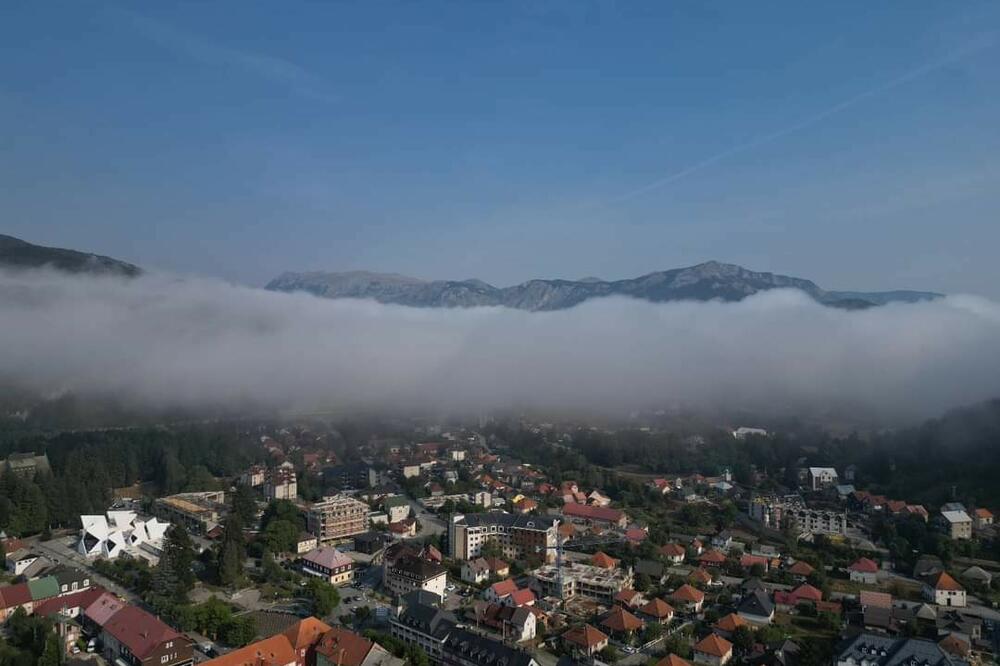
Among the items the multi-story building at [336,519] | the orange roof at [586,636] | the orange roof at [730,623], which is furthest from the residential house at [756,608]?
the multi-story building at [336,519]

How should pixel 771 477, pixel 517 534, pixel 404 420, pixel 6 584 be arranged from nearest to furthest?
pixel 6 584 < pixel 517 534 < pixel 771 477 < pixel 404 420

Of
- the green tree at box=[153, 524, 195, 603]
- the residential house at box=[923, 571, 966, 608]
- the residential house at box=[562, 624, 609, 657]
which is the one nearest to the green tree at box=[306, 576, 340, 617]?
the green tree at box=[153, 524, 195, 603]

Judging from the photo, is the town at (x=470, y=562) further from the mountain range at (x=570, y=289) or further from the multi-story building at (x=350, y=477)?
the mountain range at (x=570, y=289)

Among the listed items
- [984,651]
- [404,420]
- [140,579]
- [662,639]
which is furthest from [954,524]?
[404,420]

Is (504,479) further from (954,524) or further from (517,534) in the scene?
(954,524)

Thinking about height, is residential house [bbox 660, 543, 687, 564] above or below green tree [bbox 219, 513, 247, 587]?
below

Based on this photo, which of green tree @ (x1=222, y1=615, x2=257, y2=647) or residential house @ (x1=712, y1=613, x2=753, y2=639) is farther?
residential house @ (x1=712, y1=613, x2=753, y2=639)

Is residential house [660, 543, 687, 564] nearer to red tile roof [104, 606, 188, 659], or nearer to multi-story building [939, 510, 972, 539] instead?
multi-story building [939, 510, 972, 539]
